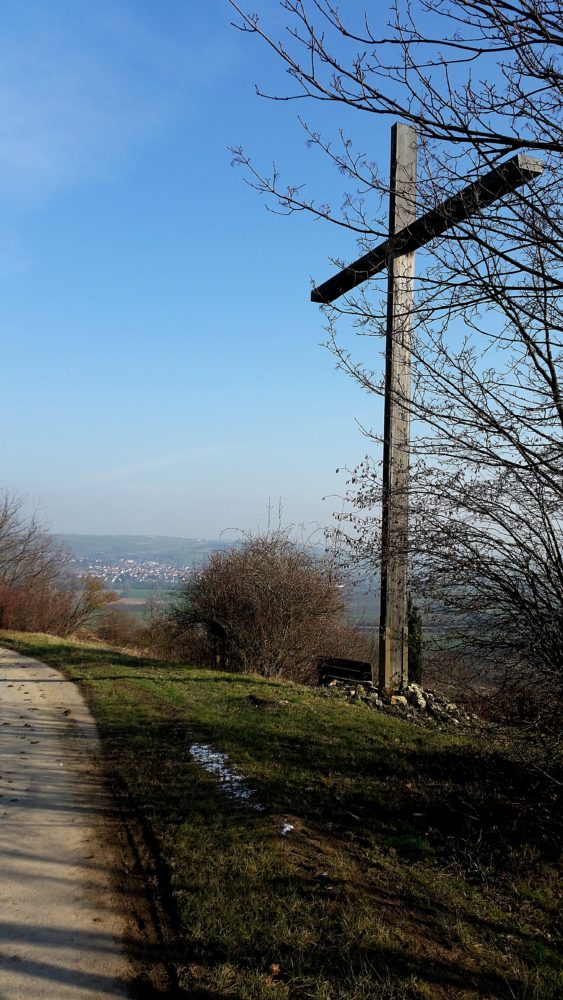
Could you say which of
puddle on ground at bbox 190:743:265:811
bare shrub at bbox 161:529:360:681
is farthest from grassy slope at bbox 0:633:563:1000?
bare shrub at bbox 161:529:360:681

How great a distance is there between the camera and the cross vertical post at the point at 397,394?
446 centimetres

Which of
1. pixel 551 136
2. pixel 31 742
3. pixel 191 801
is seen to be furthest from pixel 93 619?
pixel 551 136

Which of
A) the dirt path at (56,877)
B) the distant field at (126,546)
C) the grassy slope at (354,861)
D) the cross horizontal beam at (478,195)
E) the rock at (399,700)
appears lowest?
the dirt path at (56,877)

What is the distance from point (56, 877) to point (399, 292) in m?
4.12

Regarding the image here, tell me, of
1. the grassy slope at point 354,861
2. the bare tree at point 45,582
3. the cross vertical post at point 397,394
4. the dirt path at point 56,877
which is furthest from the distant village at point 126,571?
the cross vertical post at point 397,394

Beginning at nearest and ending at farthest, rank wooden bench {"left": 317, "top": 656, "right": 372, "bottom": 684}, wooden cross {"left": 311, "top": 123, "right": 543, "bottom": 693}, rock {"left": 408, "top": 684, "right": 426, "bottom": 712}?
1. wooden cross {"left": 311, "top": 123, "right": 543, "bottom": 693}
2. rock {"left": 408, "top": 684, "right": 426, "bottom": 712}
3. wooden bench {"left": 317, "top": 656, "right": 372, "bottom": 684}

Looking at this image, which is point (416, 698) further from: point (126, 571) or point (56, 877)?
point (126, 571)

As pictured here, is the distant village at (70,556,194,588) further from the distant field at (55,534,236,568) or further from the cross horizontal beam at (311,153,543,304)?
the cross horizontal beam at (311,153,543,304)

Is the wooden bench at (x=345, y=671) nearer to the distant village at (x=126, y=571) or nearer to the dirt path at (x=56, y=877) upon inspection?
the dirt path at (x=56, y=877)

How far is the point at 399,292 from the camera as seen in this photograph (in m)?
4.16

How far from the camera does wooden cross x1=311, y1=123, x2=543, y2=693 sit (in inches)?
151

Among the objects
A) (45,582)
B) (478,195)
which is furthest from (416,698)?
(45,582)

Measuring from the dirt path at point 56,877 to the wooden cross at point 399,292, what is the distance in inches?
117

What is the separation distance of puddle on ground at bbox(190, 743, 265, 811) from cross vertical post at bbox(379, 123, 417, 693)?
1905 millimetres
